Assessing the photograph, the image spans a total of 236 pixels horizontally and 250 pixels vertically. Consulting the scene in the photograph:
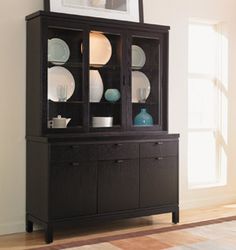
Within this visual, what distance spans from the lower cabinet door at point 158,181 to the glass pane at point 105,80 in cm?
49

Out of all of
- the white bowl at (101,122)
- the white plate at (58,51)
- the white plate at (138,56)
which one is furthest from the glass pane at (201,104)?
the white plate at (58,51)

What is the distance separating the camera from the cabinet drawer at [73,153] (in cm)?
406

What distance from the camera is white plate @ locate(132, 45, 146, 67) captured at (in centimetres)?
474

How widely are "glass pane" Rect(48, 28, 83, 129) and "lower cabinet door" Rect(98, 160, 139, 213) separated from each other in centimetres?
47

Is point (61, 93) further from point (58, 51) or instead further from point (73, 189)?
point (73, 189)

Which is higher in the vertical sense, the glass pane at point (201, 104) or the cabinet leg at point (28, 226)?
the glass pane at point (201, 104)

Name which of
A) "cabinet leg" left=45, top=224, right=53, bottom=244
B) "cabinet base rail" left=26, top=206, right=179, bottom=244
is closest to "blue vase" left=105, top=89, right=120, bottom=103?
"cabinet base rail" left=26, top=206, right=179, bottom=244

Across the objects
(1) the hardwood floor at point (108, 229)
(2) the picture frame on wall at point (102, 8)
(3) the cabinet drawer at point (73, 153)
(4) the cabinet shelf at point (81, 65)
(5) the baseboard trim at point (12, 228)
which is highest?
(2) the picture frame on wall at point (102, 8)

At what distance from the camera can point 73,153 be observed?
4152mm

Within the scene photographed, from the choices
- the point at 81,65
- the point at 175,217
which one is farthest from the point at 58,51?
the point at 175,217

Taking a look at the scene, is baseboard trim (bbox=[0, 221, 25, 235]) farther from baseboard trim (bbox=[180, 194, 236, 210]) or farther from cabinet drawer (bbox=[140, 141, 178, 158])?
baseboard trim (bbox=[180, 194, 236, 210])

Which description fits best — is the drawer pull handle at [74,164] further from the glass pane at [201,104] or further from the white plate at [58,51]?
the glass pane at [201,104]

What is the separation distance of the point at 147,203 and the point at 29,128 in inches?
50.2

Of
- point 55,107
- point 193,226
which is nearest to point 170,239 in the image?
point 193,226
